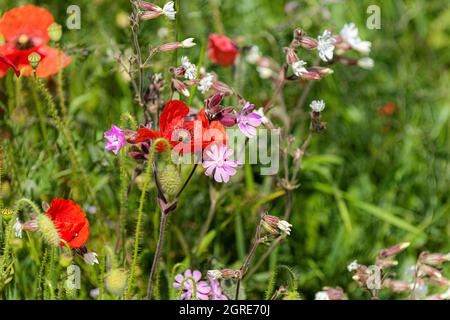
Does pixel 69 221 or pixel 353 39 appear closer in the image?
pixel 69 221

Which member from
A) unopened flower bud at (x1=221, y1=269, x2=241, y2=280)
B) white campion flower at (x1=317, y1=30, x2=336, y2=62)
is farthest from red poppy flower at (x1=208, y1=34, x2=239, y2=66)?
unopened flower bud at (x1=221, y1=269, x2=241, y2=280)

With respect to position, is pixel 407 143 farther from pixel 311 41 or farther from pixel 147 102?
pixel 147 102

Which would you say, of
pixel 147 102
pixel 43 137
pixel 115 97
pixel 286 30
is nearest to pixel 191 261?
pixel 147 102

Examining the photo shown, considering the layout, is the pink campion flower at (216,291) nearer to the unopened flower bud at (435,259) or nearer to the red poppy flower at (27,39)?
the unopened flower bud at (435,259)

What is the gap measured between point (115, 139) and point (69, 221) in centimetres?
21

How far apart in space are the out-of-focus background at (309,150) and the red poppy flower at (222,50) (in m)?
0.05

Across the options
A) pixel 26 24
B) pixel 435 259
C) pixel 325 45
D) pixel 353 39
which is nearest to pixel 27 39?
pixel 26 24

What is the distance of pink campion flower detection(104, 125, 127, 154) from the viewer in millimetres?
1396

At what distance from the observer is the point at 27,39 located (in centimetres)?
179

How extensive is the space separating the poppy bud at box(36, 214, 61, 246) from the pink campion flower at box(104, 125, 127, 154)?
193 millimetres

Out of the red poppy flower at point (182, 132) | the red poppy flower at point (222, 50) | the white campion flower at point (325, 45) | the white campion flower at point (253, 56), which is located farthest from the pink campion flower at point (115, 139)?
the white campion flower at point (253, 56)

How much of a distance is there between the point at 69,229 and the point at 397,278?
1.08 metres

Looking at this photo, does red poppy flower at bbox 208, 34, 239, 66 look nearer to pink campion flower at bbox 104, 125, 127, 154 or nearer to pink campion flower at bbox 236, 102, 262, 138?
pink campion flower at bbox 236, 102, 262, 138

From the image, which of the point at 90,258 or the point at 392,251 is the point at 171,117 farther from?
the point at 392,251
